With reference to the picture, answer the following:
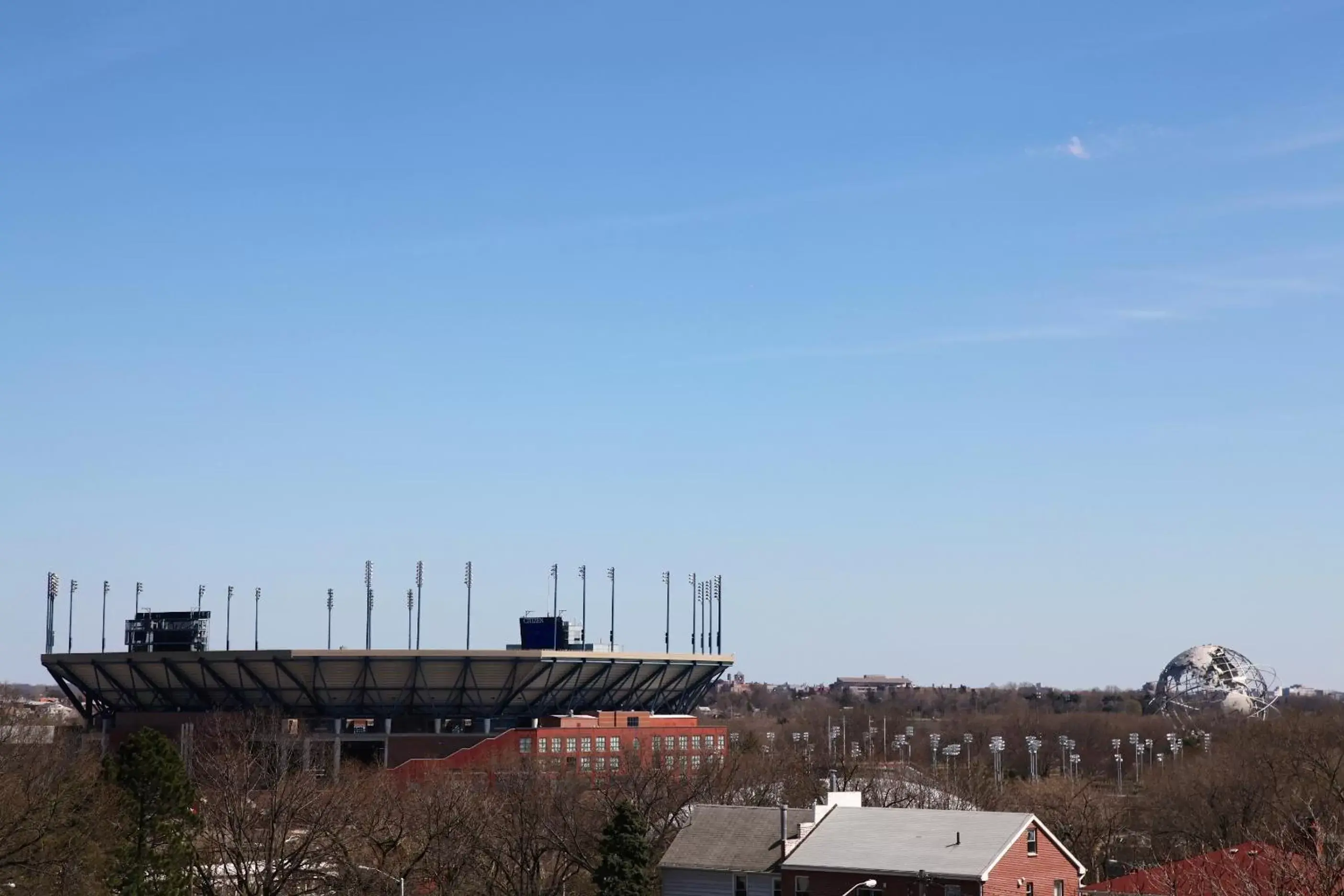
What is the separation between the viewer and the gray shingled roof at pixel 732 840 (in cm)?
6594

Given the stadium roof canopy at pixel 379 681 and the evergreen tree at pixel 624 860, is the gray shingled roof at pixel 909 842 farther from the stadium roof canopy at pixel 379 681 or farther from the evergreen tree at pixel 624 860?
the stadium roof canopy at pixel 379 681

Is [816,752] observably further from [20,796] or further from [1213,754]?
[20,796]

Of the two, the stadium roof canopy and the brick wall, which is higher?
the stadium roof canopy

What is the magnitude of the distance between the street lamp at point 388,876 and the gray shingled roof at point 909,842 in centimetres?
1483

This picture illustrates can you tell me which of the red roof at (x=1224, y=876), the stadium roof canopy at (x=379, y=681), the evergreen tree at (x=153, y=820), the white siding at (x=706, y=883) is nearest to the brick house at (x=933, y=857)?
the white siding at (x=706, y=883)

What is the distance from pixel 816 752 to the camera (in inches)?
7052

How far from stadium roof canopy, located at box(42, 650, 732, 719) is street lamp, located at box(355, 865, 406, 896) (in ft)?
209

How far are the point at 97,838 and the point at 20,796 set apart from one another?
12.4 metres

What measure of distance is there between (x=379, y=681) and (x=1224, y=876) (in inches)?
3688

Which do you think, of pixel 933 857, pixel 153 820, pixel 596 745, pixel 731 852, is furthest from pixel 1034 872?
pixel 596 745

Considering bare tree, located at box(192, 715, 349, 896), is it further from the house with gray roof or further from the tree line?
the house with gray roof

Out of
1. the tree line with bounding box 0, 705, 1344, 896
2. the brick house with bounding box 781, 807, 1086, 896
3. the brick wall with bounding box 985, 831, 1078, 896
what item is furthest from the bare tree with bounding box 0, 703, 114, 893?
the brick wall with bounding box 985, 831, 1078, 896

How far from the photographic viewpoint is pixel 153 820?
6519 centimetres

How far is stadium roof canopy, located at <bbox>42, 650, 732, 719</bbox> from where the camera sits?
437 feet
